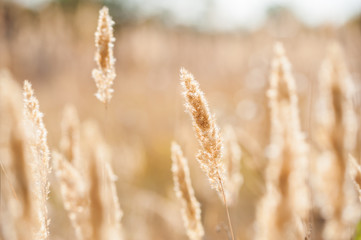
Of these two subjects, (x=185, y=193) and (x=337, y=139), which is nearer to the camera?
(x=185, y=193)

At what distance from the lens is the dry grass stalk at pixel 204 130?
696 mm

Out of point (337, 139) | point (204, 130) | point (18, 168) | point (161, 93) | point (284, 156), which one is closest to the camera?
point (204, 130)

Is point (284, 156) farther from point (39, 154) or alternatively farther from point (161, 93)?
point (161, 93)

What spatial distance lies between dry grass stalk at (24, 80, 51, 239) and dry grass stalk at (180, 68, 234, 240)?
0.29m

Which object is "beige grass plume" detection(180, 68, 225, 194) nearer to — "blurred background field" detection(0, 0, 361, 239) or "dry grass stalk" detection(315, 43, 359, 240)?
"blurred background field" detection(0, 0, 361, 239)

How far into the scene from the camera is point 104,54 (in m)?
0.83

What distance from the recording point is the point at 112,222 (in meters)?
0.94

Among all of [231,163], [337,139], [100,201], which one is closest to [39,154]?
[100,201]

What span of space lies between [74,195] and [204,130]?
388 millimetres

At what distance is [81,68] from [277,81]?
6237 mm

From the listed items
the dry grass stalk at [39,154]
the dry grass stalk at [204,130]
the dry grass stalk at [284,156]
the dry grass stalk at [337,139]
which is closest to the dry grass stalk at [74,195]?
the dry grass stalk at [39,154]

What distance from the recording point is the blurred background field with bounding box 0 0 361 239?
1.83 meters

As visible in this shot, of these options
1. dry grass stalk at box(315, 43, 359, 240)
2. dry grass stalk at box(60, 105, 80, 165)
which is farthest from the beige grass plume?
dry grass stalk at box(315, 43, 359, 240)

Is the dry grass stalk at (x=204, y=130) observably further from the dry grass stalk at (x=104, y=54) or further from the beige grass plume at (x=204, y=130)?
the dry grass stalk at (x=104, y=54)
